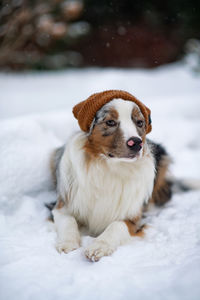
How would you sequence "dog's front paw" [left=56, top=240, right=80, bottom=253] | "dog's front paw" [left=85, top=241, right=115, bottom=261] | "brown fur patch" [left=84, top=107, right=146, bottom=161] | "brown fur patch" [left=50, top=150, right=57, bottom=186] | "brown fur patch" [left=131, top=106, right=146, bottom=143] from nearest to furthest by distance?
1. "dog's front paw" [left=85, top=241, right=115, bottom=261]
2. "dog's front paw" [left=56, top=240, right=80, bottom=253]
3. "brown fur patch" [left=84, top=107, right=146, bottom=161]
4. "brown fur patch" [left=131, top=106, right=146, bottom=143]
5. "brown fur patch" [left=50, top=150, right=57, bottom=186]

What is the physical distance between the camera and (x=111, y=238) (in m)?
2.31

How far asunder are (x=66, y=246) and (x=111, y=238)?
35 cm

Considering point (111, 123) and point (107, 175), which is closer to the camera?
point (111, 123)

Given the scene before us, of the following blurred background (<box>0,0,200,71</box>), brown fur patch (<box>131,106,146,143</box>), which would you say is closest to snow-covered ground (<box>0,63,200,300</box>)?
brown fur patch (<box>131,106,146,143</box>)

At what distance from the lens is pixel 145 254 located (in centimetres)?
218

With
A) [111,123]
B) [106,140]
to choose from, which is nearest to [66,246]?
[106,140]

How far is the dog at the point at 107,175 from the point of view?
2.38 metres

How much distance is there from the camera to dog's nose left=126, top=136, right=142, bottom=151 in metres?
2.29

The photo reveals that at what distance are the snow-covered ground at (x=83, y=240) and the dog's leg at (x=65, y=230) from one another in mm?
65

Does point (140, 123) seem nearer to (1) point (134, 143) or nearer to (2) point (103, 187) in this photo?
(1) point (134, 143)

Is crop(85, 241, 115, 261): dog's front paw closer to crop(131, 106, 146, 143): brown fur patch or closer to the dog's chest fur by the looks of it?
the dog's chest fur

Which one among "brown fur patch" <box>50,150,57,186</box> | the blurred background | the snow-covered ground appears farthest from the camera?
the blurred background

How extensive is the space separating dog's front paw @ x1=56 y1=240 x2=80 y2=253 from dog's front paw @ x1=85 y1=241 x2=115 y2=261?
0.46 ft

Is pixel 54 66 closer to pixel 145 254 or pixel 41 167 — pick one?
pixel 41 167
